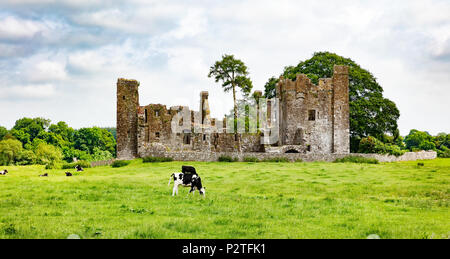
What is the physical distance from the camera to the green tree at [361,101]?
5644cm

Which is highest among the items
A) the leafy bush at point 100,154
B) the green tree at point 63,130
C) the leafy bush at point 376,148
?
the green tree at point 63,130

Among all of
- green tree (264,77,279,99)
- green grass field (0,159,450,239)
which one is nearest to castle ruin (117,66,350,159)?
green tree (264,77,279,99)

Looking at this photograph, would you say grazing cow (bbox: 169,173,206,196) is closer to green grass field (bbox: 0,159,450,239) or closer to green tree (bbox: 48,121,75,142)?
green grass field (bbox: 0,159,450,239)

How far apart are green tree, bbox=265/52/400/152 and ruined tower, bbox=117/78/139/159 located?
22731 mm

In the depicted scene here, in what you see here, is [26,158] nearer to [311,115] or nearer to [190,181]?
[311,115]

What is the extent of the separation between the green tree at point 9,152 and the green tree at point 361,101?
176ft

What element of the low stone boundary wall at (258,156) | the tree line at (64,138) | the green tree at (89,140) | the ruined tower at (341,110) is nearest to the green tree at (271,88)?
the ruined tower at (341,110)

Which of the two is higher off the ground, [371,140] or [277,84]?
[277,84]

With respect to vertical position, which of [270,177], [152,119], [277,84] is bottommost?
[270,177]

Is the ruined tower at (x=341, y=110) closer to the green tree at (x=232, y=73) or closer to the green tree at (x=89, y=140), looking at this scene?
the green tree at (x=232, y=73)

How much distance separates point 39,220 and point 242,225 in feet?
21.1

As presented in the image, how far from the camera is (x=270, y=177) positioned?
29.1 m
